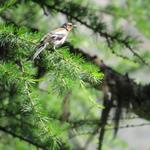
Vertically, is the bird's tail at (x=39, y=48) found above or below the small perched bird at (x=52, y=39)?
below

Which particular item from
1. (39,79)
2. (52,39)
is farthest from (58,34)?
(39,79)

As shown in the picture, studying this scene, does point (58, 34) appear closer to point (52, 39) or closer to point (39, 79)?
point (52, 39)

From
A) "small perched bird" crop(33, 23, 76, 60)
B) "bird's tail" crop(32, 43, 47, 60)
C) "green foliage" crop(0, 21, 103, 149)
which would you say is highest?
"small perched bird" crop(33, 23, 76, 60)

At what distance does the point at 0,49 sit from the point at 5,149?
301 centimetres

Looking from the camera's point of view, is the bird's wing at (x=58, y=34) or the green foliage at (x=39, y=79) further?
the bird's wing at (x=58, y=34)

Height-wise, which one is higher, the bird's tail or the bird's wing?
the bird's wing

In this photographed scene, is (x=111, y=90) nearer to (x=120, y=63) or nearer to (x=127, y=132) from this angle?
(x=120, y=63)

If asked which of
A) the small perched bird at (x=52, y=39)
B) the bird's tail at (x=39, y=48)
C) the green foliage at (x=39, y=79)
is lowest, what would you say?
the green foliage at (x=39, y=79)

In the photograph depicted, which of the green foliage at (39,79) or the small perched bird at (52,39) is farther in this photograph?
the small perched bird at (52,39)

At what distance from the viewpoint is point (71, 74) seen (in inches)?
86.3

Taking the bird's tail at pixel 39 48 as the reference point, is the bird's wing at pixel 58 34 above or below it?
above

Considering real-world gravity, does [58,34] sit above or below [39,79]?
above

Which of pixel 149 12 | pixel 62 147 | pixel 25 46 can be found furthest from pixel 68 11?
pixel 149 12

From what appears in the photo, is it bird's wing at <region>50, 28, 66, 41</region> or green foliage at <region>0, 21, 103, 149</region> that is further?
bird's wing at <region>50, 28, 66, 41</region>
